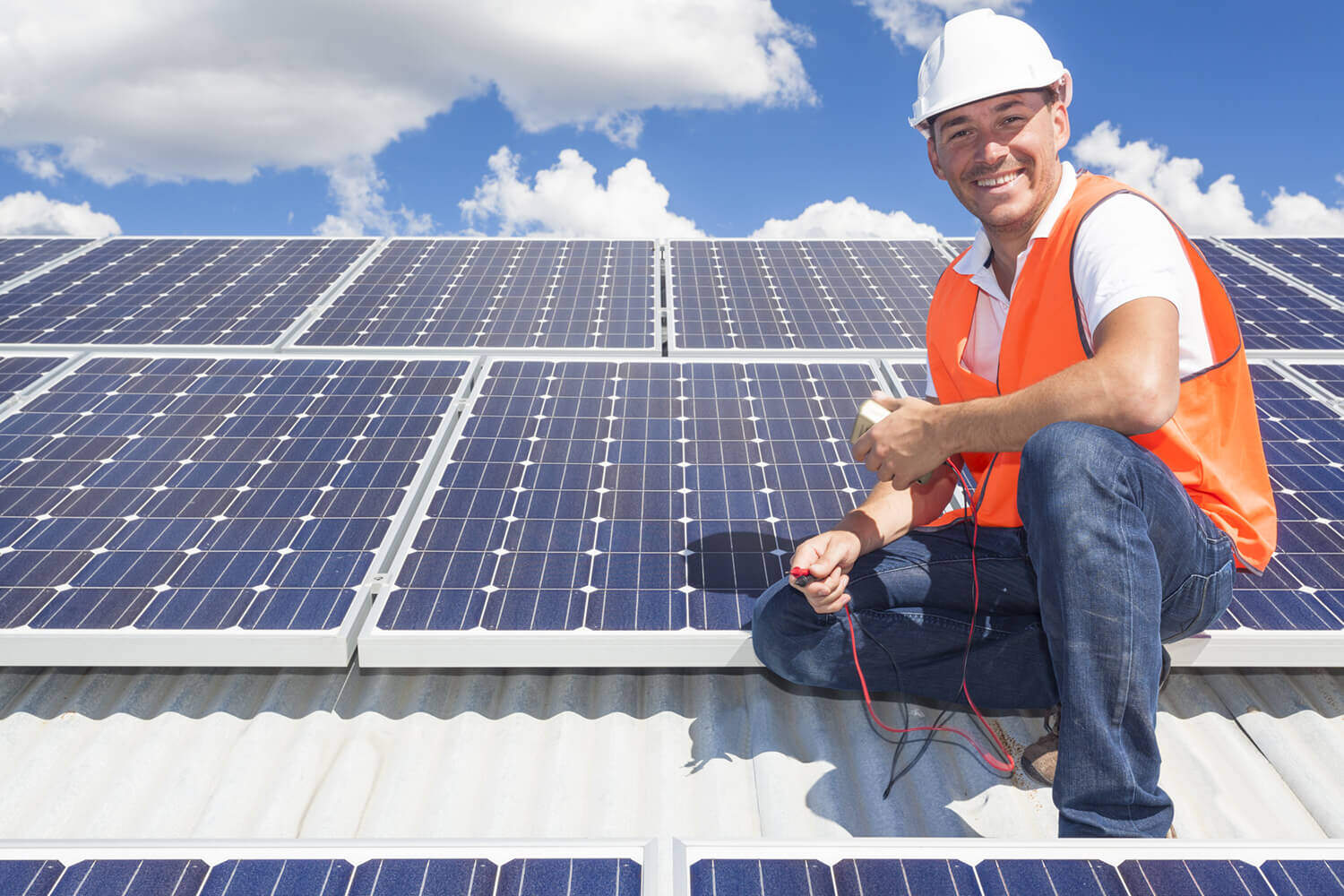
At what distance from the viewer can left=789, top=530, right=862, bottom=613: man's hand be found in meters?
2.94

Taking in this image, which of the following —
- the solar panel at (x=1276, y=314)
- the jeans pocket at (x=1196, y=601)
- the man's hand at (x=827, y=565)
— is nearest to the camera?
the jeans pocket at (x=1196, y=601)

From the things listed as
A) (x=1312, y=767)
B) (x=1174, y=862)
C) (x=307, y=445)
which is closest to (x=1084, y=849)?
(x=1174, y=862)

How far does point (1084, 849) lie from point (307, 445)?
463cm

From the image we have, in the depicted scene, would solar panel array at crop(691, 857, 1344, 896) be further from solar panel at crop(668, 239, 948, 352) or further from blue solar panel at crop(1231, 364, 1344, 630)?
solar panel at crop(668, 239, 948, 352)

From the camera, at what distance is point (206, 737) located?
360 cm

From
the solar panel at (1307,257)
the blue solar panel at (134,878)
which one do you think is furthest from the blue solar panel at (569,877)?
the solar panel at (1307,257)

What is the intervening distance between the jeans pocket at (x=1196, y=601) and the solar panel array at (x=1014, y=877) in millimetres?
975

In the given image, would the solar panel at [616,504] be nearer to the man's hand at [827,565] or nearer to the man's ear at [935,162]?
the man's hand at [827,565]

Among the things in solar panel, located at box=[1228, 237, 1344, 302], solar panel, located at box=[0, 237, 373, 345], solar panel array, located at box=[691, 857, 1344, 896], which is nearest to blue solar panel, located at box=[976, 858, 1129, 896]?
solar panel array, located at box=[691, 857, 1344, 896]

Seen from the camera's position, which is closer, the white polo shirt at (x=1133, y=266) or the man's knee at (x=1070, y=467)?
the man's knee at (x=1070, y=467)

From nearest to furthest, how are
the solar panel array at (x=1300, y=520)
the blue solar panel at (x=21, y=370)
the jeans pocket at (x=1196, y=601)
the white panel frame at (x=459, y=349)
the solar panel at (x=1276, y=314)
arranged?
the jeans pocket at (x=1196, y=601) → the solar panel array at (x=1300, y=520) → the blue solar panel at (x=21, y=370) → the white panel frame at (x=459, y=349) → the solar panel at (x=1276, y=314)

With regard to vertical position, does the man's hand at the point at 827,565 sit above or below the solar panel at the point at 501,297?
below

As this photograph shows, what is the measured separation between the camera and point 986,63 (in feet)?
9.55

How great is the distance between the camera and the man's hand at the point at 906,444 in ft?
9.52
